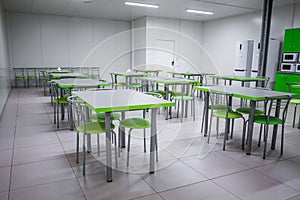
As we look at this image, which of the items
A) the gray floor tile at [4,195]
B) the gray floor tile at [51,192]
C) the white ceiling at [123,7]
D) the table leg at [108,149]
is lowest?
the gray floor tile at [4,195]

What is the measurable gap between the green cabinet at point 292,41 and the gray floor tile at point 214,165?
19.1ft

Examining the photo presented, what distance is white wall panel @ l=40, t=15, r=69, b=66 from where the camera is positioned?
9.78 meters

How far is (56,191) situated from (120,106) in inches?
38.1

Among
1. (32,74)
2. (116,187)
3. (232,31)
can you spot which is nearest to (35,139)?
(116,187)

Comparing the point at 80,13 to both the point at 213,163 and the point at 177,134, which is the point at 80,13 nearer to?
the point at 177,134

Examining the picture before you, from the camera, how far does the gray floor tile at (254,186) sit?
207 centimetres

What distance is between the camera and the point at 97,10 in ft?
29.1

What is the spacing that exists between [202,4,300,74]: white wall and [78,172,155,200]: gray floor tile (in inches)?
311

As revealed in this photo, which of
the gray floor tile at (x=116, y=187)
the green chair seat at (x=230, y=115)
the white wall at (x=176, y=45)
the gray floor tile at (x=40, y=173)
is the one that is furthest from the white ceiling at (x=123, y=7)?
the gray floor tile at (x=116, y=187)

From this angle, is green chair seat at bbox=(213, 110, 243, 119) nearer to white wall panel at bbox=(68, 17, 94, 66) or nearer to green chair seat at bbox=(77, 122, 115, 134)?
green chair seat at bbox=(77, 122, 115, 134)

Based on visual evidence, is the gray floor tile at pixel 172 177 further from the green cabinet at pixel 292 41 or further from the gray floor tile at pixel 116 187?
the green cabinet at pixel 292 41

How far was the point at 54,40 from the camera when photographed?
9953mm

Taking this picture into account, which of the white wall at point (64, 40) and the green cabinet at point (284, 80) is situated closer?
the green cabinet at point (284, 80)

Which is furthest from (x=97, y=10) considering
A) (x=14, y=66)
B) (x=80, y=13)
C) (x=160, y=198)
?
(x=160, y=198)
